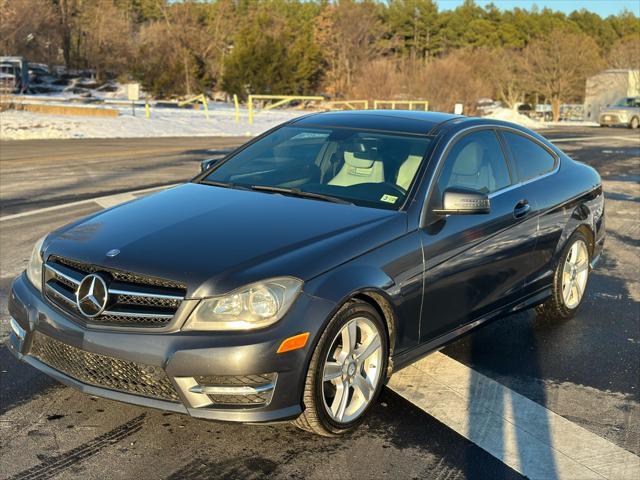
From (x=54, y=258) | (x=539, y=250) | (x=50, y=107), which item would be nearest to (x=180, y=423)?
(x=54, y=258)

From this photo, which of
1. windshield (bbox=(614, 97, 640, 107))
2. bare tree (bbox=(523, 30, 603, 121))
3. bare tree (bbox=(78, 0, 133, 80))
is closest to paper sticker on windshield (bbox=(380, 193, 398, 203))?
windshield (bbox=(614, 97, 640, 107))

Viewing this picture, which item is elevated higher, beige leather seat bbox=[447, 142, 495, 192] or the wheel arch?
beige leather seat bbox=[447, 142, 495, 192]

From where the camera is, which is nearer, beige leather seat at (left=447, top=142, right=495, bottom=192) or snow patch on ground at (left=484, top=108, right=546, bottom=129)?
beige leather seat at (left=447, top=142, right=495, bottom=192)

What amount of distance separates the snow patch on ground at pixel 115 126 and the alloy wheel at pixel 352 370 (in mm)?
21007

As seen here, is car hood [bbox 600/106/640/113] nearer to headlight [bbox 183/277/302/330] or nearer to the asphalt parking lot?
the asphalt parking lot

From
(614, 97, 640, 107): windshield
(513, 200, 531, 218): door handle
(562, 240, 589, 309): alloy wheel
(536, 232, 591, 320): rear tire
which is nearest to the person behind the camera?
(513, 200, 531, 218): door handle

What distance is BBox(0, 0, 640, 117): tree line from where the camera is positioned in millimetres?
46719

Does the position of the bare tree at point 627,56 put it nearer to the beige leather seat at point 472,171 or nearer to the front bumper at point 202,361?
the beige leather seat at point 472,171

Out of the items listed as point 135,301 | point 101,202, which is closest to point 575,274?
point 135,301

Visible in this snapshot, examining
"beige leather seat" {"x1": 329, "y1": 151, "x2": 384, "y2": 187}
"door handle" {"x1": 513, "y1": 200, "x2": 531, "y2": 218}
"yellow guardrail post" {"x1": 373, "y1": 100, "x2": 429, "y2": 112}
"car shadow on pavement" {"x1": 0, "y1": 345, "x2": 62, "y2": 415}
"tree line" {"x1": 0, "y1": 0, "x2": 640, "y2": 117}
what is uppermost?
"tree line" {"x1": 0, "y1": 0, "x2": 640, "y2": 117}

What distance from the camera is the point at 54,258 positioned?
3.98 m

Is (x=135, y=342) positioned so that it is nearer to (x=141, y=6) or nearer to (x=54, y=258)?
(x=54, y=258)

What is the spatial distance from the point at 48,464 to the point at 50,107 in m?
30.1

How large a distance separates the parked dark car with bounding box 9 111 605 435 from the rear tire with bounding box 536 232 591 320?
0.71 feet
